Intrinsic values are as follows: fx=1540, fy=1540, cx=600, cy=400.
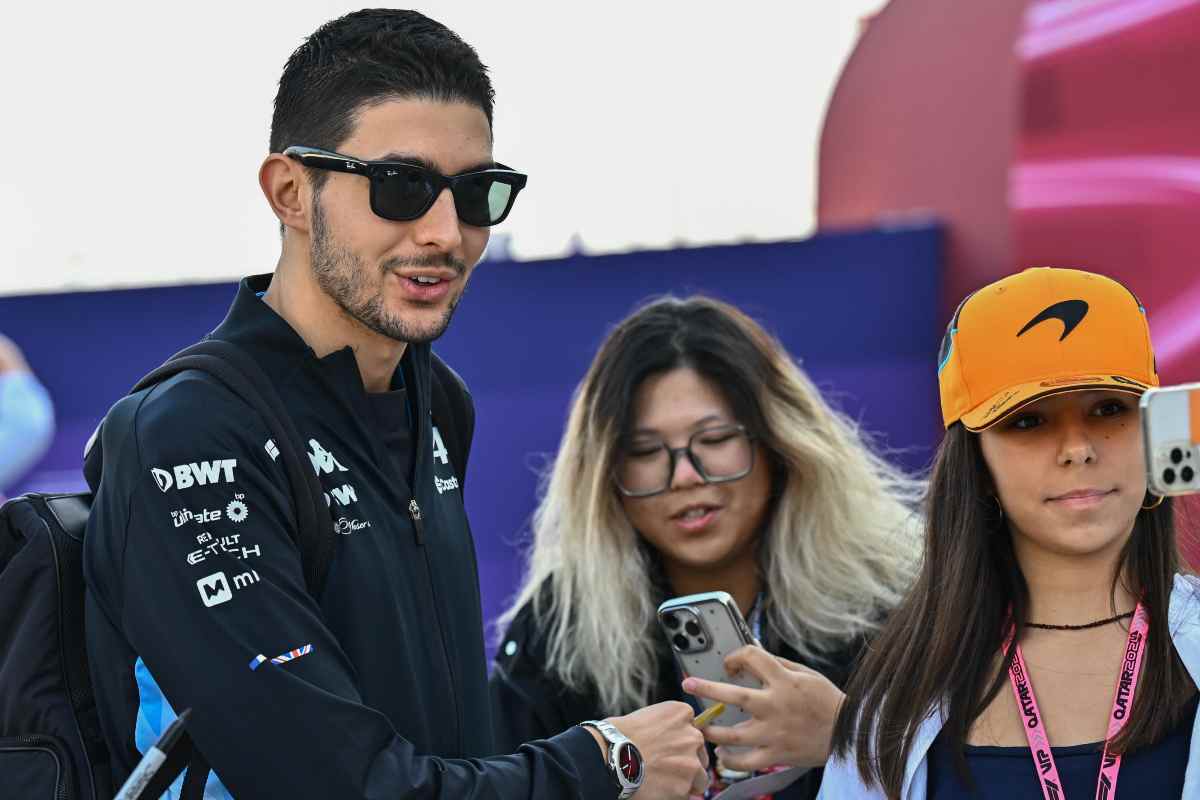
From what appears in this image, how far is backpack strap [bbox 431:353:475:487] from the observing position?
2.55m

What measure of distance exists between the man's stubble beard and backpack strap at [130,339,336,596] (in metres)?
0.17

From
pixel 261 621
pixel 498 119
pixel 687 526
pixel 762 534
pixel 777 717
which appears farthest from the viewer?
pixel 498 119

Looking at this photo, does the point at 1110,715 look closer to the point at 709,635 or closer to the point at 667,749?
the point at 667,749

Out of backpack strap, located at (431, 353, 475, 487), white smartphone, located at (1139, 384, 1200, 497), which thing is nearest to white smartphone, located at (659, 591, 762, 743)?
backpack strap, located at (431, 353, 475, 487)

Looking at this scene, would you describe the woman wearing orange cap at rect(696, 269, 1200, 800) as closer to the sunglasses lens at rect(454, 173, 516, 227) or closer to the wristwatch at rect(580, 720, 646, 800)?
the wristwatch at rect(580, 720, 646, 800)

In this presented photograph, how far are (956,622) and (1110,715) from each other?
0.26 meters

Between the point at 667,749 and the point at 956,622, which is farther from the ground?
the point at 956,622

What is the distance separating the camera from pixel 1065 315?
209 centimetres

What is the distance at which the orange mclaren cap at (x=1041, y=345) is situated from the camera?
204 centimetres

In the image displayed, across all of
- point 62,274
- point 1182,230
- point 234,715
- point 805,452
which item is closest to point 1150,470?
point 234,715

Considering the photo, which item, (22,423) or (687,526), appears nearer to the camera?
(687,526)

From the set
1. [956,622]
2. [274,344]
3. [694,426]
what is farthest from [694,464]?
[274,344]

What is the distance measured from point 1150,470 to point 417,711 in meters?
1.12

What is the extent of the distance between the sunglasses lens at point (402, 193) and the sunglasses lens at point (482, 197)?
5cm
